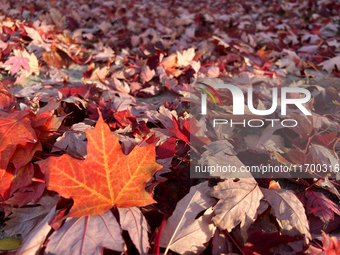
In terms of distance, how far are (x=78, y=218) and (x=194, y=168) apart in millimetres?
424

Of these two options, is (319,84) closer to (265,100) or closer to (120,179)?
(265,100)

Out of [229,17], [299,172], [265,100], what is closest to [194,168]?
[299,172]

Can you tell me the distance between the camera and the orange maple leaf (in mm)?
Answer: 572

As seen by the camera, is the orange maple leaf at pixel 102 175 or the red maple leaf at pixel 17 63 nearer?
the orange maple leaf at pixel 102 175

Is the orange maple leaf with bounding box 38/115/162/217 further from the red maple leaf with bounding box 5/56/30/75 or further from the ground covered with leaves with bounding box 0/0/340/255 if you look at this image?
the red maple leaf with bounding box 5/56/30/75

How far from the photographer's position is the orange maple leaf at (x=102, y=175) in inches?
22.5

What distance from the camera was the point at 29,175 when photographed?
715 mm

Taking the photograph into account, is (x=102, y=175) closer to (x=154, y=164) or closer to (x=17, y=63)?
(x=154, y=164)

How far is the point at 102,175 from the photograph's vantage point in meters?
0.62

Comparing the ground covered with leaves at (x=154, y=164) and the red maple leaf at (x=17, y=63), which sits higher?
the red maple leaf at (x=17, y=63)

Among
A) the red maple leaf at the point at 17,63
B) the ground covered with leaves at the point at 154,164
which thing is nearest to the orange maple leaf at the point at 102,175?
the ground covered with leaves at the point at 154,164

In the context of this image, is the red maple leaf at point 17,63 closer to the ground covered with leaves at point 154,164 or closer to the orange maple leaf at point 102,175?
the ground covered with leaves at point 154,164

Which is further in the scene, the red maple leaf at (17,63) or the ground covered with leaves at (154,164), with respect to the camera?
the red maple leaf at (17,63)

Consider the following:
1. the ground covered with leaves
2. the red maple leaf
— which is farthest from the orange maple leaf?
the red maple leaf
